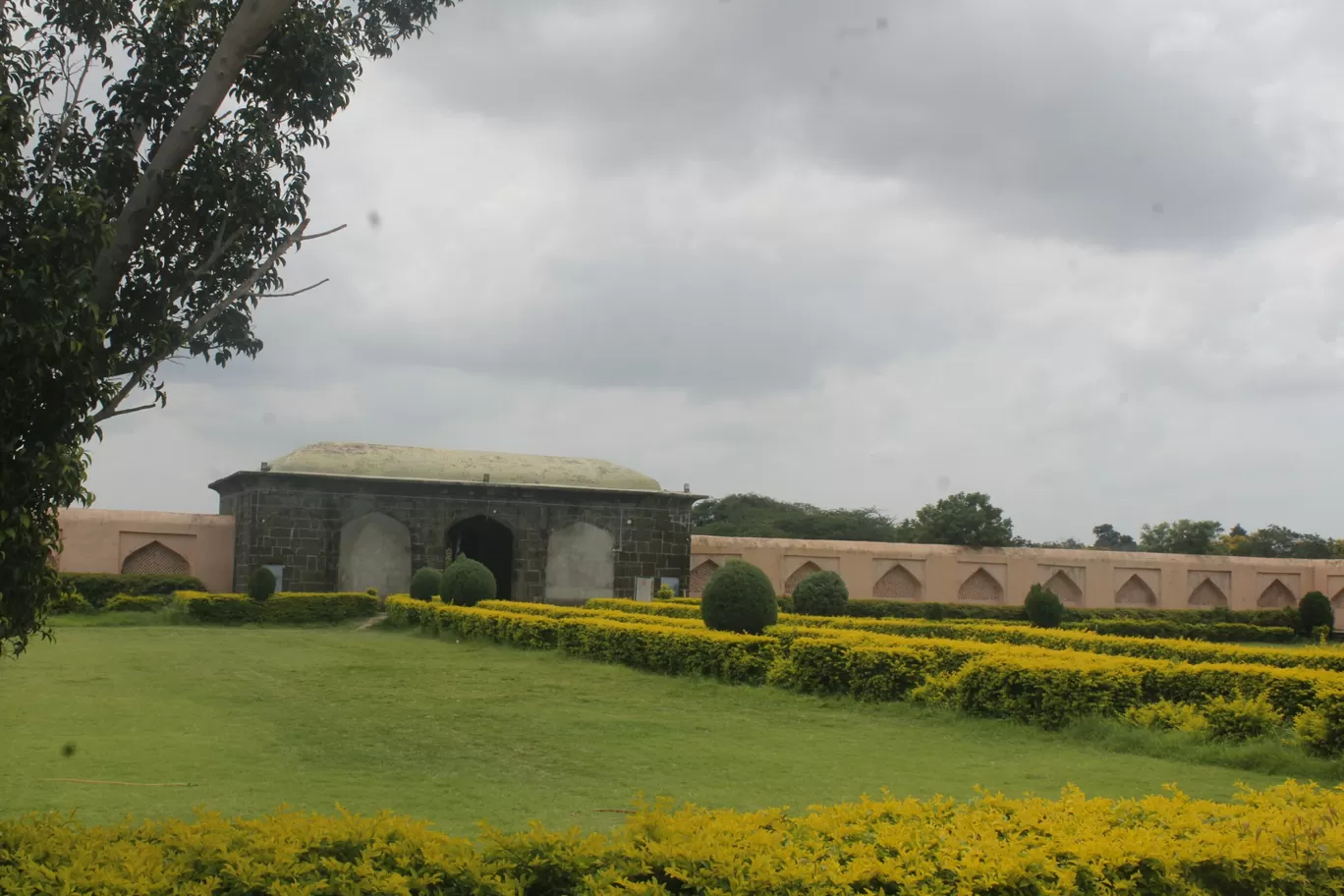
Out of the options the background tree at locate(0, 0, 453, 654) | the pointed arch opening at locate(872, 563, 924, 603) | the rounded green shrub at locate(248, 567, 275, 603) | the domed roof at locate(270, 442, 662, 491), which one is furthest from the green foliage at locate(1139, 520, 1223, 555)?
the background tree at locate(0, 0, 453, 654)

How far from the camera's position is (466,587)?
19.1m

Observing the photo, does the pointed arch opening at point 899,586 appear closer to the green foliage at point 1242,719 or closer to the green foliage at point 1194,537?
the green foliage at point 1194,537

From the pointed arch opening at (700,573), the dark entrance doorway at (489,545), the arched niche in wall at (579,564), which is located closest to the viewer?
the arched niche in wall at (579,564)

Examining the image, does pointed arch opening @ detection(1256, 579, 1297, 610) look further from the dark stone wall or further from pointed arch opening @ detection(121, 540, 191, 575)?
pointed arch opening @ detection(121, 540, 191, 575)

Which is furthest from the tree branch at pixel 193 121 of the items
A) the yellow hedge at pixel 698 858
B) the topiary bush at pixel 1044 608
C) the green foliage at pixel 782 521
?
the green foliage at pixel 782 521

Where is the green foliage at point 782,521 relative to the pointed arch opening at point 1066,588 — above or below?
above

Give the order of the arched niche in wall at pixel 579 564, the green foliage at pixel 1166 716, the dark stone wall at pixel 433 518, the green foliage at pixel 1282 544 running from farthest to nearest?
the green foliage at pixel 1282 544 → the arched niche in wall at pixel 579 564 → the dark stone wall at pixel 433 518 → the green foliage at pixel 1166 716

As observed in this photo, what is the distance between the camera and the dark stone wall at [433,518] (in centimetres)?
2220

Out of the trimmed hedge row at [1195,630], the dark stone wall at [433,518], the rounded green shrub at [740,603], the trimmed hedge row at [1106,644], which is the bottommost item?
the trimmed hedge row at [1195,630]

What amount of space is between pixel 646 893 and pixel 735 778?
12.0 feet

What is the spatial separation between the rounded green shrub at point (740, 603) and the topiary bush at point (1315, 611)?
20578 mm

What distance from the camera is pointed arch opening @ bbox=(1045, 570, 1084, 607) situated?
2894cm

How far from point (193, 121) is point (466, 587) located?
15159mm

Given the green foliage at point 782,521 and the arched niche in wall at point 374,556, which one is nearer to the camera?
the arched niche in wall at point 374,556
